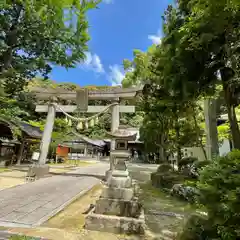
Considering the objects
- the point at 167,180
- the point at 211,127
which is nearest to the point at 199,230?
the point at 167,180

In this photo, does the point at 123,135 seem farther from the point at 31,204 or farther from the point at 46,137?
the point at 46,137

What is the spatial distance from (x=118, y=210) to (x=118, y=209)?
22mm

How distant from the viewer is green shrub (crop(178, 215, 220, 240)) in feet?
9.11

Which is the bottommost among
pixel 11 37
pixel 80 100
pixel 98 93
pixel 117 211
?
pixel 117 211

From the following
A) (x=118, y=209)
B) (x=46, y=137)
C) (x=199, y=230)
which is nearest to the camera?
(x=199, y=230)

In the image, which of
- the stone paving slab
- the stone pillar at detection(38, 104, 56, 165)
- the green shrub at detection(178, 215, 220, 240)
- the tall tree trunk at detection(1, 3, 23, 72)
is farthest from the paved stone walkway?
the tall tree trunk at detection(1, 3, 23, 72)

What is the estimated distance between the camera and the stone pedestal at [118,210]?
13.2ft

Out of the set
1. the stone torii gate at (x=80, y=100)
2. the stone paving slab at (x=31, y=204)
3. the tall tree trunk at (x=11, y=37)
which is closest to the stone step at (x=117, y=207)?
the stone paving slab at (x=31, y=204)

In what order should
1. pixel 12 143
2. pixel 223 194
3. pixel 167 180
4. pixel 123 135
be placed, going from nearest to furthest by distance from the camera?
pixel 223 194 < pixel 123 135 < pixel 167 180 < pixel 12 143

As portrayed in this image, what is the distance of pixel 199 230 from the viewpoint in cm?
296

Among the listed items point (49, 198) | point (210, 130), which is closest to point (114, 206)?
point (49, 198)

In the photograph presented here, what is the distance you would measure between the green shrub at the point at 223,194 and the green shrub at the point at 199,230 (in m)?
0.17

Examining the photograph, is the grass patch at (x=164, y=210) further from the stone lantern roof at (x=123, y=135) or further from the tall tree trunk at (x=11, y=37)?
the tall tree trunk at (x=11, y=37)

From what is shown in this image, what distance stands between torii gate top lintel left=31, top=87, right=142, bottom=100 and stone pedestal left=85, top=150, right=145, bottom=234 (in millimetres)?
6668
